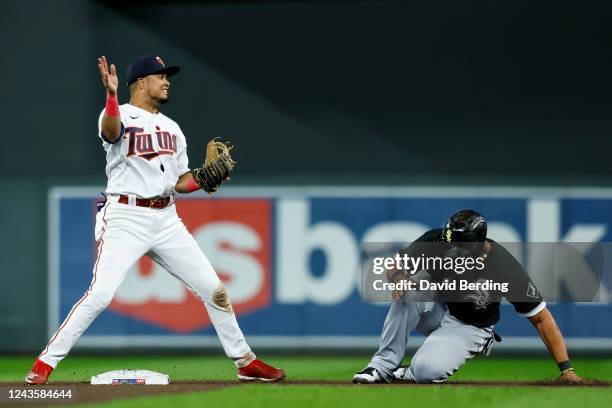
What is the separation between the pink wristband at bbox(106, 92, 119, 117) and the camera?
6285 mm

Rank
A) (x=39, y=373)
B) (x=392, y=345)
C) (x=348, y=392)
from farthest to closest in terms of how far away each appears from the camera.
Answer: (x=392, y=345)
(x=39, y=373)
(x=348, y=392)

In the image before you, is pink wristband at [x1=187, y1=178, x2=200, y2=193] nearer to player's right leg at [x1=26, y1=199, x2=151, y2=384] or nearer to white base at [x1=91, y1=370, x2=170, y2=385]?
player's right leg at [x1=26, y1=199, x2=151, y2=384]

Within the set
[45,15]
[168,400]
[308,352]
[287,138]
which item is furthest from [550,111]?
[168,400]

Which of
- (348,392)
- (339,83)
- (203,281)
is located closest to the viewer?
(348,392)

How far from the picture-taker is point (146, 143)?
6574 mm

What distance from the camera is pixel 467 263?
23.3ft

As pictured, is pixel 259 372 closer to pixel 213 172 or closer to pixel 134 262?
pixel 134 262

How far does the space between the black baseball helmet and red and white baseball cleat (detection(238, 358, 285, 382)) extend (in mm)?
1187

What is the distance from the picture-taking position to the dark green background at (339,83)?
1012 centimetres

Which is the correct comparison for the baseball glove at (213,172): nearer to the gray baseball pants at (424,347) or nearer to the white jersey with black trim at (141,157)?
the white jersey with black trim at (141,157)

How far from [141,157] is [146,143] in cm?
8

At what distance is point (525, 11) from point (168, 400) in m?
5.45

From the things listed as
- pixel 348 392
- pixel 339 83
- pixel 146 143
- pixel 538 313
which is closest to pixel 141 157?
pixel 146 143

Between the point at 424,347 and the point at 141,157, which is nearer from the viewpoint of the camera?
the point at 141,157
